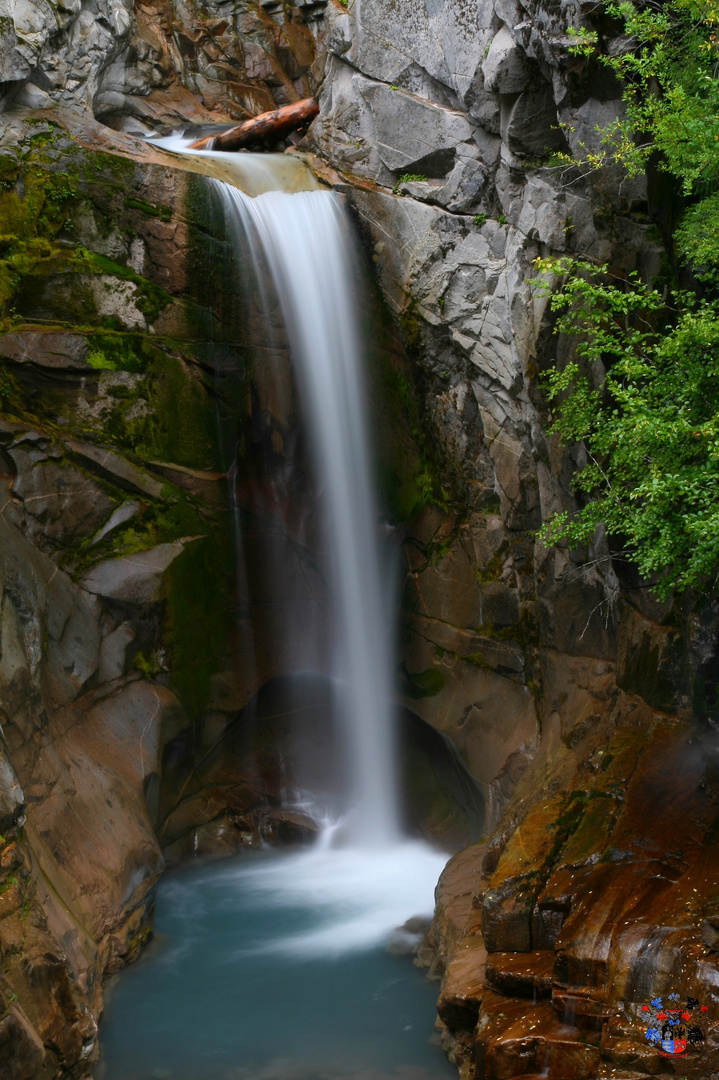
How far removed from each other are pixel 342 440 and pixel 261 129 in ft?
23.5

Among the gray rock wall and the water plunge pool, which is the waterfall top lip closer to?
the gray rock wall

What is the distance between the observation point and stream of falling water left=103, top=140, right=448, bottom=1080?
954 centimetres

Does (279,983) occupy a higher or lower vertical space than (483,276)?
lower

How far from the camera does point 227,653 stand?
1473 centimetres

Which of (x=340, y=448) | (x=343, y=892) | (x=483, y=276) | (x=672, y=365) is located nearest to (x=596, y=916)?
(x=672, y=365)

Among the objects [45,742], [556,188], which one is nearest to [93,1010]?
[45,742]

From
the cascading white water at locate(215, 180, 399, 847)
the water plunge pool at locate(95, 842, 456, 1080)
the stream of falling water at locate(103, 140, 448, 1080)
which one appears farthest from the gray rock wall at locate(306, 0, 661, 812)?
the water plunge pool at locate(95, 842, 456, 1080)

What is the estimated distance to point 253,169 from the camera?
16.0 m
